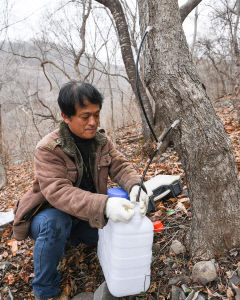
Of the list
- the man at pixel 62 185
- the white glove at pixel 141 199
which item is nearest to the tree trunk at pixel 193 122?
the white glove at pixel 141 199

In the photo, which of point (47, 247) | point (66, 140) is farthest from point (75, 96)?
point (47, 247)

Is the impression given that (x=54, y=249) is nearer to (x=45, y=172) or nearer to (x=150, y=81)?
(x=45, y=172)

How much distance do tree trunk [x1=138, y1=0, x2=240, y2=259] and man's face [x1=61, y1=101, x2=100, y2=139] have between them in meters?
0.53

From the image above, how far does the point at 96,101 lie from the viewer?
1955mm

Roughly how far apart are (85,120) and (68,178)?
1.75 ft

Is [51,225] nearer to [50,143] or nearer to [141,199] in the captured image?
[50,143]

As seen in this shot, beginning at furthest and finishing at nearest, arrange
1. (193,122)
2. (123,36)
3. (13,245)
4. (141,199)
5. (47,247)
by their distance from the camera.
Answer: (123,36) < (13,245) < (47,247) < (141,199) < (193,122)

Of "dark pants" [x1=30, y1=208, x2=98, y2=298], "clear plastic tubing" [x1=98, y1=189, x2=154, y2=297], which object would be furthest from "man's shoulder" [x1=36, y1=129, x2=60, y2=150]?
"clear plastic tubing" [x1=98, y1=189, x2=154, y2=297]

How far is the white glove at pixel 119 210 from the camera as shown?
1.55 m

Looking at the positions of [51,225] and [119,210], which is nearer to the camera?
[119,210]

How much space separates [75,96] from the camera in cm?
188

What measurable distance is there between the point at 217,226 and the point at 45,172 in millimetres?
1453

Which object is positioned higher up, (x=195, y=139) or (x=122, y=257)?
(x=195, y=139)

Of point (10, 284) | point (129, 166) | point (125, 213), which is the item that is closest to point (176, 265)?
point (125, 213)
